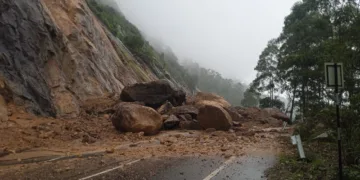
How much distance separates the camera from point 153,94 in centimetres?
2477

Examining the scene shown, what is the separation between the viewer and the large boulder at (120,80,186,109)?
2433 centimetres

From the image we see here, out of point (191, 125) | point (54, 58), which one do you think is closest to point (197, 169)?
point (191, 125)

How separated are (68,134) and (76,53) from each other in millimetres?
10867

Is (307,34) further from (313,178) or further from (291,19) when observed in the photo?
(313,178)

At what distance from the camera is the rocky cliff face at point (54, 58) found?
17.7 meters

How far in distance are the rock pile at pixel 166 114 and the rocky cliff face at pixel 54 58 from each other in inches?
110

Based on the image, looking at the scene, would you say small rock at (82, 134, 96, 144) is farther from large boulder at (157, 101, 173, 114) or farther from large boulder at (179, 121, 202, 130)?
large boulder at (157, 101, 173, 114)

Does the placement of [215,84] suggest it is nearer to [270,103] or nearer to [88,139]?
[270,103]

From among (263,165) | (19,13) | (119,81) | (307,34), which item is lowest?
(263,165)

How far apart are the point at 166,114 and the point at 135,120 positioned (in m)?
4.87

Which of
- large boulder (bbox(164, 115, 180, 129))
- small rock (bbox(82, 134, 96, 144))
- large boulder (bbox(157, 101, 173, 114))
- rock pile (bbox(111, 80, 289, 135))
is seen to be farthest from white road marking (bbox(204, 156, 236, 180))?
large boulder (bbox(157, 101, 173, 114))

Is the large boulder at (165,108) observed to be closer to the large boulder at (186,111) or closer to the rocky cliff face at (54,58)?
the large boulder at (186,111)

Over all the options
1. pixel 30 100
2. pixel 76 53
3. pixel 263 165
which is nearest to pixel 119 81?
pixel 76 53

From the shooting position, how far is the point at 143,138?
16469 mm
